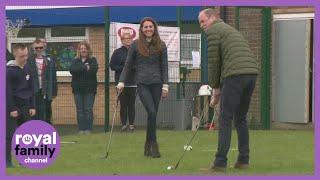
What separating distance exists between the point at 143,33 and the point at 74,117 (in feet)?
22.9

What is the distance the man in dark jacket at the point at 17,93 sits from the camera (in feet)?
31.4

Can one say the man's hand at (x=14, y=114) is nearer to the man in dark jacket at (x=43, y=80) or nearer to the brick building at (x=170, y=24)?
the man in dark jacket at (x=43, y=80)

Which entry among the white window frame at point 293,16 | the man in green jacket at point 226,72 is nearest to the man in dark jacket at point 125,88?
the white window frame at point 293,16

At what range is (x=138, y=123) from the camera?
1755cm

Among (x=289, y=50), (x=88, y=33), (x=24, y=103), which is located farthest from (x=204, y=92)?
(x=24, y=103)

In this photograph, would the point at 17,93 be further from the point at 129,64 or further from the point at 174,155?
the point at 174,155

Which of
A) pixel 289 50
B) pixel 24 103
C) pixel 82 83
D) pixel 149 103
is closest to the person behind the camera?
pixel 24 103

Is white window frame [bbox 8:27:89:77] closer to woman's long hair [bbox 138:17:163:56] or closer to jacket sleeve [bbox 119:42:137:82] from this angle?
jacket sleeve [bbox 119:42:137:82]

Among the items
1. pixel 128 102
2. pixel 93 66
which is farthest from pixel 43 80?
pixel 128 102

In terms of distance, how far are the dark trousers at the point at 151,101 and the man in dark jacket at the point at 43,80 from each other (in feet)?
13.9

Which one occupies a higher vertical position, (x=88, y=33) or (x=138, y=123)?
(x=88, y=33)

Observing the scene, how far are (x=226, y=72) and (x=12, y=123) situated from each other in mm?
2802

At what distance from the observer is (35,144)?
360 inches

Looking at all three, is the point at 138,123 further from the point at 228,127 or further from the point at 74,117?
the point at 228,127
